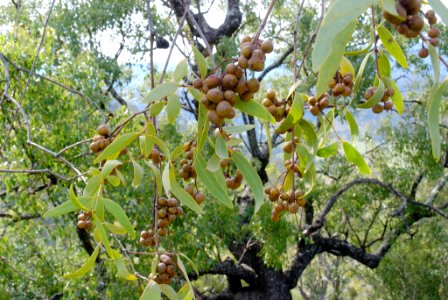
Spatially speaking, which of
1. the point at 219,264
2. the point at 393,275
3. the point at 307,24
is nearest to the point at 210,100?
the point at 307,24

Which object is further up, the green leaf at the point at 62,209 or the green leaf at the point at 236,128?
the green leaf at the point at 62,209

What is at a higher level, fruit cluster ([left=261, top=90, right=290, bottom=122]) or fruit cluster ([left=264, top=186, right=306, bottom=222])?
fruit cluster ([left=261, top=90, right=290, bottom=122])

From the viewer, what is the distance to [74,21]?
5.76 m

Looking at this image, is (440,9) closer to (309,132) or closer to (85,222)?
(309,132)

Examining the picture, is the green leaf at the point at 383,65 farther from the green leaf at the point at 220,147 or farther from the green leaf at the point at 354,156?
the green leaf at the point at 220,147

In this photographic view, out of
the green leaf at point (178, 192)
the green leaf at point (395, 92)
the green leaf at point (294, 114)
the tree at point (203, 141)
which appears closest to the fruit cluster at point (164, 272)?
the tree at point (203, 141)

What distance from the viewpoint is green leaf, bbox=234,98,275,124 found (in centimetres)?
49

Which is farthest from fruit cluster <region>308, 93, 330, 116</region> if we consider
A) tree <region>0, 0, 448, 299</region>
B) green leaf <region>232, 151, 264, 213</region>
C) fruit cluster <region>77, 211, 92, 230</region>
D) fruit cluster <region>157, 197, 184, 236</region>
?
fruit cluster <region>77, 211, 92, 230</region>

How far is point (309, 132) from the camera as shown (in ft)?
2.08

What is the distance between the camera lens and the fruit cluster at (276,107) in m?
0.61

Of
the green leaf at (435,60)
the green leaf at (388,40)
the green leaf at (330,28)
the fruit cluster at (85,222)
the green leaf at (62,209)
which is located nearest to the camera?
the green leaf at (330,28)

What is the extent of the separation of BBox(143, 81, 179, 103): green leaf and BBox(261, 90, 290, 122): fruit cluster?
138 millimetres

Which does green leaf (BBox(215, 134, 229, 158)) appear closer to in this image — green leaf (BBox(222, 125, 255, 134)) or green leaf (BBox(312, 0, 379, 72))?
green leaf (BBox(222, 125, 255, 134))

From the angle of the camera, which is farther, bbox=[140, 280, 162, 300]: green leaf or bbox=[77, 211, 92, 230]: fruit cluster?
bbox=[77, 211, 92, 230]: fruit cluster
